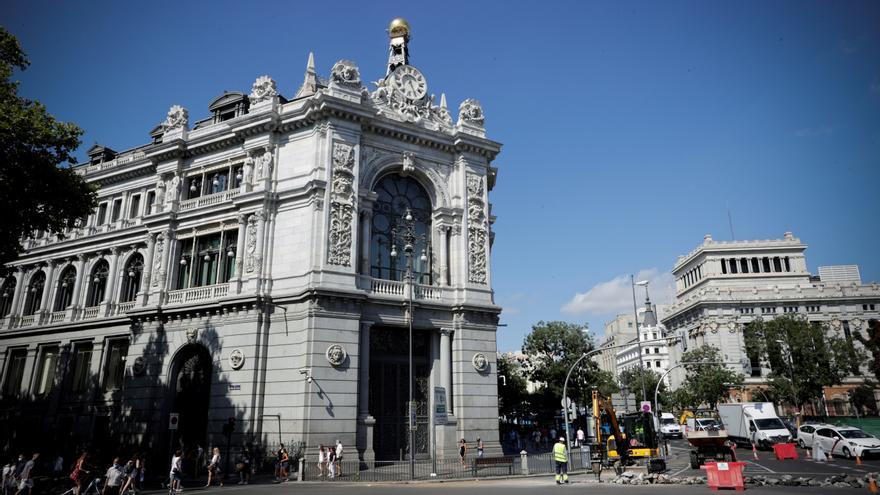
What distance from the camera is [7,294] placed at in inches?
1702

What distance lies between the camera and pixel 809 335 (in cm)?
5291

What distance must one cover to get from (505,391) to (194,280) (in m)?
39.5

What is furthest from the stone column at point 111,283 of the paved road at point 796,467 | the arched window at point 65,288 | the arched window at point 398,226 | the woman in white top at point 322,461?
the paved road at point 796,467

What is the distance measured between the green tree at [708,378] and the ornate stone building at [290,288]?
38.0 meters

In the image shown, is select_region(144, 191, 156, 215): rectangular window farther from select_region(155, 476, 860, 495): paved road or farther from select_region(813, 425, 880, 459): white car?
select_region(813, 425, 880, 459): white car

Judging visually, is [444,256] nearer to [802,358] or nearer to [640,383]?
[802,358]

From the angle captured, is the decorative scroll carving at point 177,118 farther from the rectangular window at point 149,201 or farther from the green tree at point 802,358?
the green tree at point 802,358

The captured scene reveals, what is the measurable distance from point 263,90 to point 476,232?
1573 cm

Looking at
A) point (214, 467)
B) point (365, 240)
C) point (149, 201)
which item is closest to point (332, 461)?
point (214, 467)

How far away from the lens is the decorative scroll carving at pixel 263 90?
3331 cm

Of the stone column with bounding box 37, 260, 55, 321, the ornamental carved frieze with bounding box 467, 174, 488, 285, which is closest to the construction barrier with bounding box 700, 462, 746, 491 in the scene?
the ornamental carved frieze with bounding box 467, 174, 488, 285

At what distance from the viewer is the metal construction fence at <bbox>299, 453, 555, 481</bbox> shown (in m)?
24.7

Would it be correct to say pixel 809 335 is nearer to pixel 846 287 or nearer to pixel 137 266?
pixel 846 287

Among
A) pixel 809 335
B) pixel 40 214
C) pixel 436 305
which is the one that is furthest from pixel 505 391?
pixel 40 214
